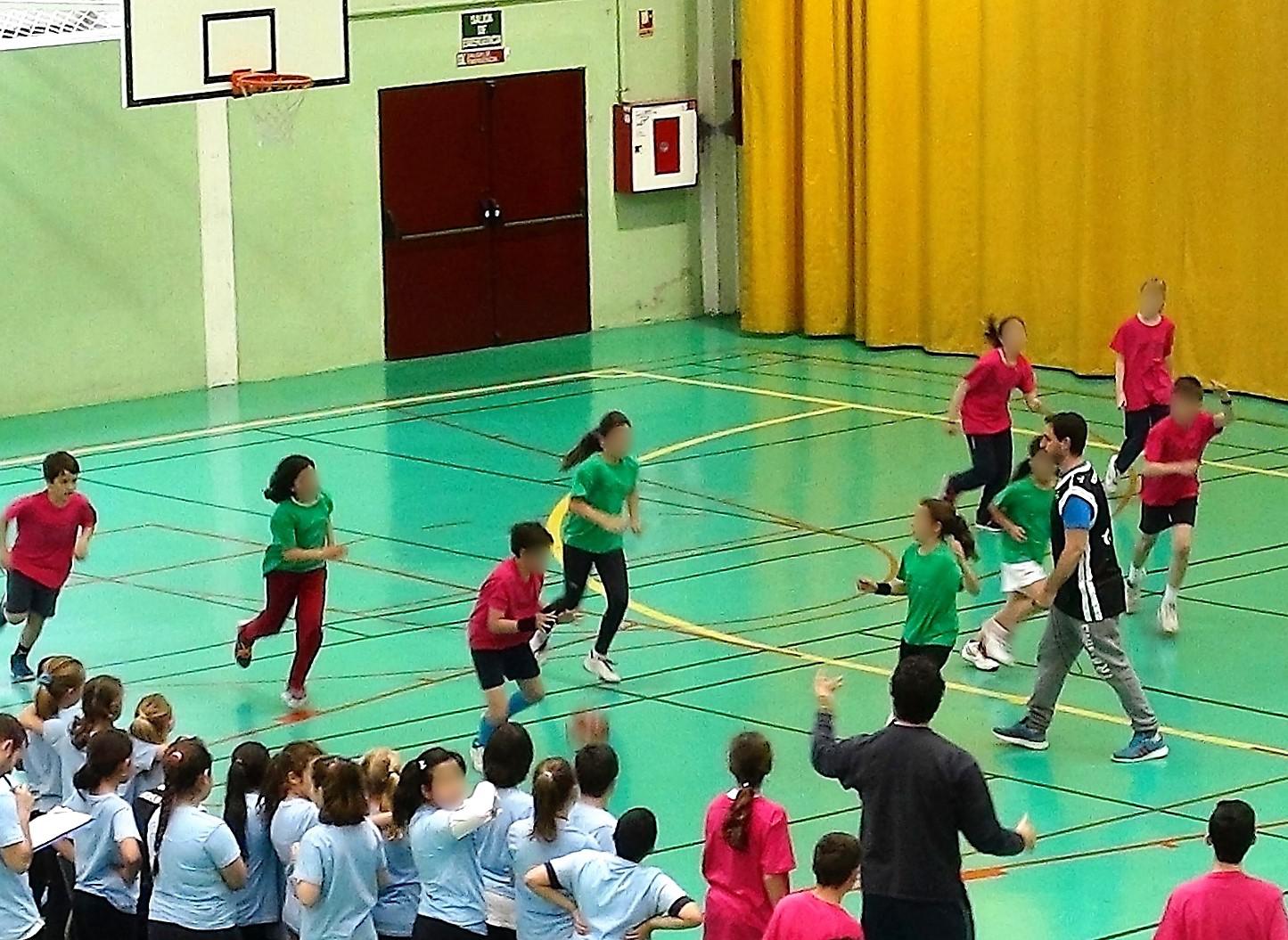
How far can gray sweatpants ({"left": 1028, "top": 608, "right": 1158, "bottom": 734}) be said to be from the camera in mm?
13227

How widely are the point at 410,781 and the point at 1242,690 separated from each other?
22.8 feet

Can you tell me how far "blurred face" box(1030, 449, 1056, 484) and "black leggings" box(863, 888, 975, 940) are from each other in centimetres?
557

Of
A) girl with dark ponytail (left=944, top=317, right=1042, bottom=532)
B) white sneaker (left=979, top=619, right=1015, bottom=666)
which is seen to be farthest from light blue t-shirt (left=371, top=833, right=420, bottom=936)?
girl with dark ponytail (left=944, top=317, right=1042, bottom=532)

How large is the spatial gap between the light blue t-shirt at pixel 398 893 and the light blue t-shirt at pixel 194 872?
55 cm

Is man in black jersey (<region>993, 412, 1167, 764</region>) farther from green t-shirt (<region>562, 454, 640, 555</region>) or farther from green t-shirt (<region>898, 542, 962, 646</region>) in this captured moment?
green t-shirt (<region>562, 454, 640, 555</region>)

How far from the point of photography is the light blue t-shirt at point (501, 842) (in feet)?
29.9

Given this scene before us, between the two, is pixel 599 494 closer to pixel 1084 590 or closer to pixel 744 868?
pixel 1084 590

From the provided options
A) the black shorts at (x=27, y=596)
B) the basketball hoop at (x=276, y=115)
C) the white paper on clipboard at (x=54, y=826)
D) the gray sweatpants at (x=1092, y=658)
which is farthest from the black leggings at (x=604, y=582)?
the basketball hoop at (x=276, y=115)

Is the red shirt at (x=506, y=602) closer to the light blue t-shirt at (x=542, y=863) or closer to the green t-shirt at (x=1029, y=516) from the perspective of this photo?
the green t-shirt at (x=1029, y=516)

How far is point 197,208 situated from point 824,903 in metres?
17.7

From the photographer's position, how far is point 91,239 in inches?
944

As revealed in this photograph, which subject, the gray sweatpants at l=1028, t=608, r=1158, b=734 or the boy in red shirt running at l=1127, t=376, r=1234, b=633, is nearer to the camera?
the gray sweatpants at l=1028, t=608, r=1158, b=734

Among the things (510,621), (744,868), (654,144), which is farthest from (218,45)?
(744,868)

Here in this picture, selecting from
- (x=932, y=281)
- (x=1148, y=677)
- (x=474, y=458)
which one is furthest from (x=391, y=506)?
(x=932, y=281)
